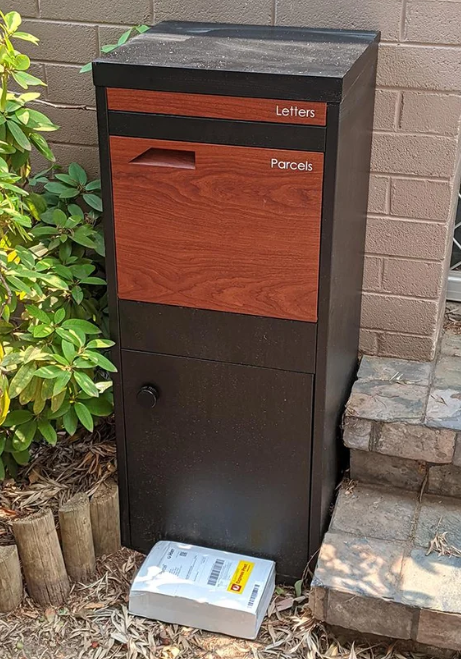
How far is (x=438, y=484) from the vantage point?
9.48ft

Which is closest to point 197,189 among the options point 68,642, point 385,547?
point 385,547

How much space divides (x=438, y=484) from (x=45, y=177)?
1741 mm

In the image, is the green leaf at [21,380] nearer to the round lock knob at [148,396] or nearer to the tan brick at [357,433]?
the round lock knob at [148,396]

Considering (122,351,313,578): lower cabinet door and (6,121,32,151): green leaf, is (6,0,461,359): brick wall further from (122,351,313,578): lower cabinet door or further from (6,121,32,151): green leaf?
(122,351,313,578): lower cabinet door

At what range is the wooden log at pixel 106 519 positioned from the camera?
293 cm

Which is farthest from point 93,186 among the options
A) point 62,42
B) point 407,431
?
point 407,431

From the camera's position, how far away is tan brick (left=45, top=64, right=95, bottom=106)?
314cm

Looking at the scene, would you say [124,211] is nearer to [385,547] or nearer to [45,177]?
[45,177]

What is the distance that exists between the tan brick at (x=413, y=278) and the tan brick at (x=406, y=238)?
33 millimetres

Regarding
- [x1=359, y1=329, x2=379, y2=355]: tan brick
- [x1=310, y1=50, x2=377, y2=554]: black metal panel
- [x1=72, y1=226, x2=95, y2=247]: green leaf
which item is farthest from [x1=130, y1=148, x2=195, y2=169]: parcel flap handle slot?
[x1=359, y1=329, x2=379, y2=355]: tan brick

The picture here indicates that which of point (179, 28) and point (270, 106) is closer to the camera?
point (270, 106)

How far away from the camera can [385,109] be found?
114 inches

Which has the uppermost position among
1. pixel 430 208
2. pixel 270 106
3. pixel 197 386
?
pixel 270 106

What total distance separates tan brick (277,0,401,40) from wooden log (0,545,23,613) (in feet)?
6.17
